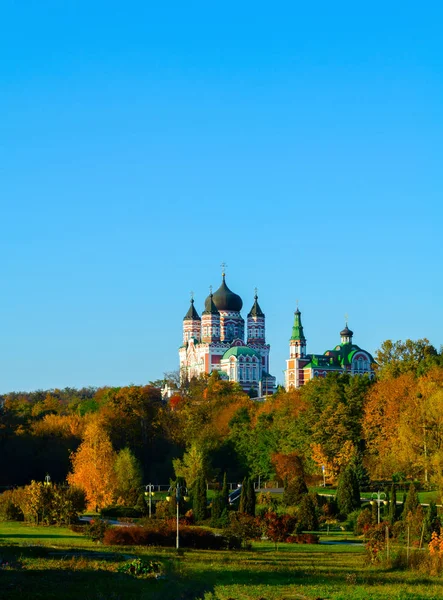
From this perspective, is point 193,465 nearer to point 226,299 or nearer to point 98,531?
point 98,531

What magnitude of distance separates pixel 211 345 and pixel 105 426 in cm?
7891

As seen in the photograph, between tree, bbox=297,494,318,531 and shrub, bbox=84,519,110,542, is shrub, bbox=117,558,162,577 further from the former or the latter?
tree, bbox=297,494,318,531

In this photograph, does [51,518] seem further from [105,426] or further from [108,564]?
[105,426]

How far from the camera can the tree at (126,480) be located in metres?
52.5

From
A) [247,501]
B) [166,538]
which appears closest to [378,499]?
[247,501]

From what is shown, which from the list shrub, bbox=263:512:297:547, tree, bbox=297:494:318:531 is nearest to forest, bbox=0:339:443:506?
tree, bbox=297:494:318:531

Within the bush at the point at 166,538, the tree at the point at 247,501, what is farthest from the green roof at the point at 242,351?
the bush at the point at 166,538

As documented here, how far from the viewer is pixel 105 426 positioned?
66.4 meters

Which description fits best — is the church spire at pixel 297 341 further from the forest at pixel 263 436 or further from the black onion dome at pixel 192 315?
the forest at pixel 263 436

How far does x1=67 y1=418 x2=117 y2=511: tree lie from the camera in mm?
51438

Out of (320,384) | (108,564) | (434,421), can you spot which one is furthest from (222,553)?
(320,384)

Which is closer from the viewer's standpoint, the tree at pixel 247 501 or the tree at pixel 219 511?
the tree at pixel 219 511

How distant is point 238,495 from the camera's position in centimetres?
5662

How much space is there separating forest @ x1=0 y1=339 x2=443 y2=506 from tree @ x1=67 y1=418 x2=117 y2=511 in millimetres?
54
